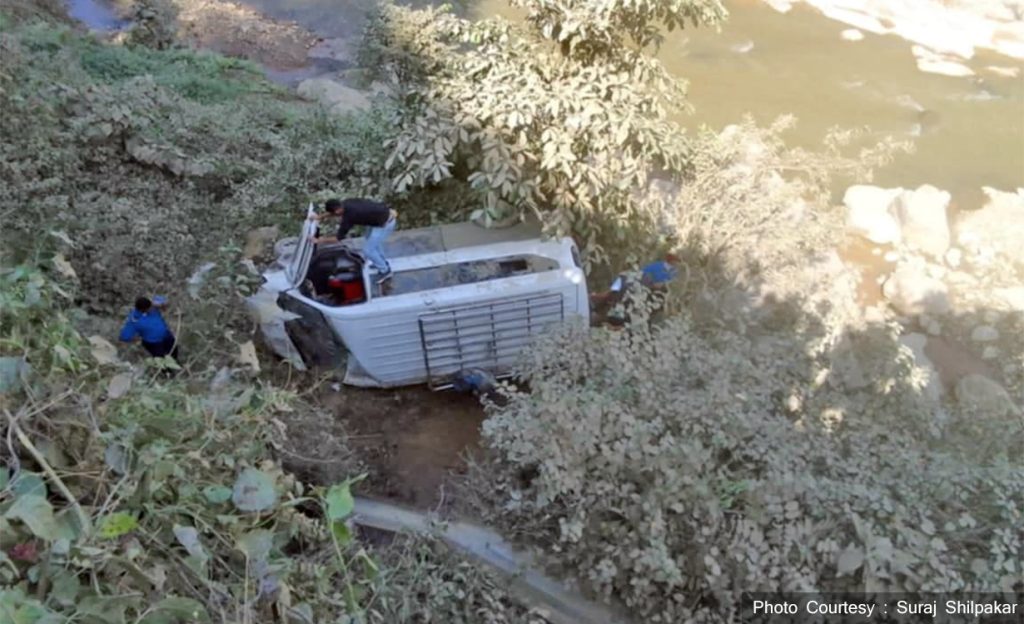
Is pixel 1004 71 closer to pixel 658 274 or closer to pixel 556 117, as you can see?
pixel 658 274

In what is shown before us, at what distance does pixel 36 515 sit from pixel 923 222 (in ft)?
35.0

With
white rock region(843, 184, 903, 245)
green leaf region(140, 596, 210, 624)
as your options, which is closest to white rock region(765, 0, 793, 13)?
white rock region(843, 184, 903, 245)

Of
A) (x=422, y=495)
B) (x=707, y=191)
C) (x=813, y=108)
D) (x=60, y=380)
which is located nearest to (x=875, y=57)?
(x=813, y=108)

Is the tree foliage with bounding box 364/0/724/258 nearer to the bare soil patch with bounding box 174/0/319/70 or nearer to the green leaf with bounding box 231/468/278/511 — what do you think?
the green leaf with bounding box 231/468/278/511

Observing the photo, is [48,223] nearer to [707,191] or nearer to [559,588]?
[559,588]

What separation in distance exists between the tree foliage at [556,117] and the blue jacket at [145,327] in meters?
2.20

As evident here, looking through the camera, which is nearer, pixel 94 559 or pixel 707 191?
pixel 94 559

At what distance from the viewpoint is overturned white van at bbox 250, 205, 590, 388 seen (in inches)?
238

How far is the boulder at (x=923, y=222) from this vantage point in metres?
10.4

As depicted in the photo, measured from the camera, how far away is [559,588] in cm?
438

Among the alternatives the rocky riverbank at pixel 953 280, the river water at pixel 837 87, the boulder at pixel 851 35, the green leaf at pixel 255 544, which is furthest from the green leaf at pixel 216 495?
the boulder at pixel 851 35

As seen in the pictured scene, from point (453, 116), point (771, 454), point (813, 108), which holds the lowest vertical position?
point (813, 108)

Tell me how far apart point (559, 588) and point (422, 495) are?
1.40m

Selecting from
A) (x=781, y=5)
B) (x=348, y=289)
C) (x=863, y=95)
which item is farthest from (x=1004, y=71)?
(x=348, y=289)
